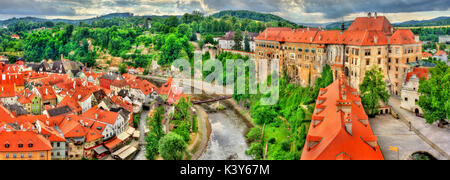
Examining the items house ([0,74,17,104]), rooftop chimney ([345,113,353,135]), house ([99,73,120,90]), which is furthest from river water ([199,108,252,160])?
house ([0,74,17,104])

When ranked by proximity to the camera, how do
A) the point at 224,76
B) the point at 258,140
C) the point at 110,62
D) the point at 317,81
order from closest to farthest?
the point at 258,140, the point at 317,81, the point at 224,76, the point at 110,62

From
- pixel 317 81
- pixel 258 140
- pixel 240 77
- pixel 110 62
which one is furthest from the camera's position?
pixel 110 62

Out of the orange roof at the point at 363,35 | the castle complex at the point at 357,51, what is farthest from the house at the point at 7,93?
the orange roof at the point at 363,35

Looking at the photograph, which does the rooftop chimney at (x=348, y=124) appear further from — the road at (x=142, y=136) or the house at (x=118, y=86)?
the house at (x=118, y=86)

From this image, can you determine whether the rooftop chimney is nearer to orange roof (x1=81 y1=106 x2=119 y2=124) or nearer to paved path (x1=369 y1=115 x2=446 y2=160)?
paved path (x1=369 y1=115 x2=446 y2=160)

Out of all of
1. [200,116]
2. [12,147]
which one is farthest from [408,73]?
[12,147]

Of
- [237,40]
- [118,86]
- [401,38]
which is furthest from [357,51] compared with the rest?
[237,40]

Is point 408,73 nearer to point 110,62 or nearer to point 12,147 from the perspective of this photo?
point 12,147
